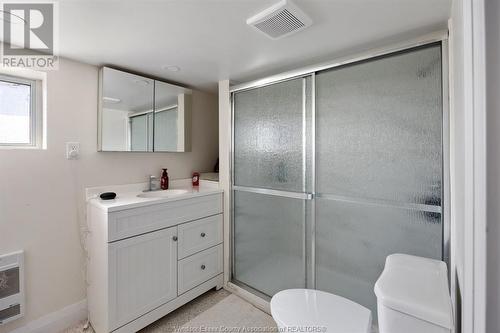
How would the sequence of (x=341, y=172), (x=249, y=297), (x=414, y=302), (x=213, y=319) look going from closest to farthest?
(x=414, y=302)
(x=341, y=172)
(x=213, y=319)
(x=249, y=297)

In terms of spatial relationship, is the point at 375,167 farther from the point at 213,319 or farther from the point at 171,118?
the point at 171,118

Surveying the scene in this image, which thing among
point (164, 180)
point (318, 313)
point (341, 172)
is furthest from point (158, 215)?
point (341, 172)

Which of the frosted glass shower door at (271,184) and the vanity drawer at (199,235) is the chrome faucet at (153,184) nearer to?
the vanity drawer at (199,235)

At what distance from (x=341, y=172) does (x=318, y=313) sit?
0.90 m

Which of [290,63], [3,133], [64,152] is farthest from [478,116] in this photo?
[3,133]

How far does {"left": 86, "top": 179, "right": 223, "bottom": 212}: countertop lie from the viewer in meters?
1.66

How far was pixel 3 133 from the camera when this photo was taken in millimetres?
1676

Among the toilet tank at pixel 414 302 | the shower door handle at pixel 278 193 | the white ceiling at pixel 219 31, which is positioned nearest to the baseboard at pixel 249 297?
the shower door handle at pixel 278 193

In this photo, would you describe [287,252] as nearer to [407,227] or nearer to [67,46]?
[407,227]

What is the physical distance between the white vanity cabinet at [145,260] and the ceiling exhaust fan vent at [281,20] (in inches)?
54.6

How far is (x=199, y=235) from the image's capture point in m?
2.15

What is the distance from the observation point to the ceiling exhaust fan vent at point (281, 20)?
1198mm

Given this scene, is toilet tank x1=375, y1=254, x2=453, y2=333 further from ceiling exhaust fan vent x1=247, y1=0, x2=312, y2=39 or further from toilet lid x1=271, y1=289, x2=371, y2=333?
ceiling exhaust fan vent x1=247, y1=0, x2=312, y2=39

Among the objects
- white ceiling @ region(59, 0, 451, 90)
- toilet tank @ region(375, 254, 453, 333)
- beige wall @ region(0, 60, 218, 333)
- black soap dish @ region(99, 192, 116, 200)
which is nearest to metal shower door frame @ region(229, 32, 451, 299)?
white ceiling @ region(59, 0, 451, 90)
